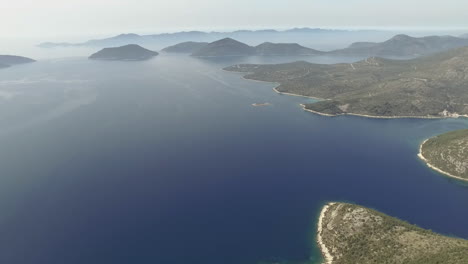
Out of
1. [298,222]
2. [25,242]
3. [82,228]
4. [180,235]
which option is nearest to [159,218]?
[180,235]

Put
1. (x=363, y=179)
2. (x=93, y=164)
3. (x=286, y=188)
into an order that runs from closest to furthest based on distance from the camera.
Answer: (x=286, y=188)
(x=363, y=179)
(x=93, y=164)

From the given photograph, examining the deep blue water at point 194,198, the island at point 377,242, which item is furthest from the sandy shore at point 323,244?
the deep blue water at point 194,198

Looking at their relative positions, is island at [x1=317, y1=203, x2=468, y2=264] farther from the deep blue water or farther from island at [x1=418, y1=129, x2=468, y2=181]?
island at [x1=418, y1=129, x2=468, y2=181]

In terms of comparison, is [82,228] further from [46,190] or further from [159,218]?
[46,190]

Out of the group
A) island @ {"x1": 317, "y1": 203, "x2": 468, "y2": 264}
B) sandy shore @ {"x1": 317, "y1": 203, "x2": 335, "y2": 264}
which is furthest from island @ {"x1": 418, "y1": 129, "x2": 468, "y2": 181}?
sandy shore @ {"x1": 317, "y1": 203, "x2": 335, "y2": 264}

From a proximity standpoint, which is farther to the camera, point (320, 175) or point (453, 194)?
point (320, 175)
